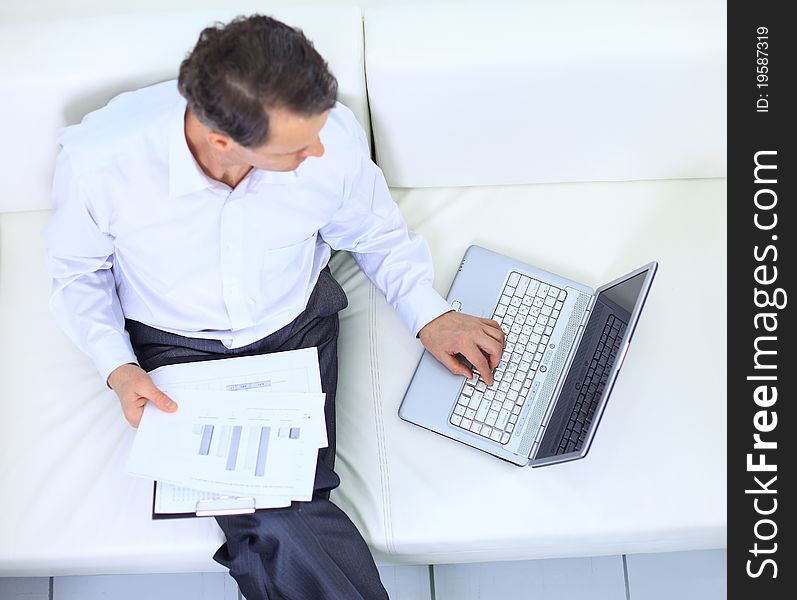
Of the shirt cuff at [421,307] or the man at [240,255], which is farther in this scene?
the shirt cuff at [421,307]

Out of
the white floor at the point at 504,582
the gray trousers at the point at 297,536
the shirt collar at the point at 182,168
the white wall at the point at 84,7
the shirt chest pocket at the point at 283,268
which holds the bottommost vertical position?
the white floor at the point at 504,582

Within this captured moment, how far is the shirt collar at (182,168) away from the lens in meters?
1.19

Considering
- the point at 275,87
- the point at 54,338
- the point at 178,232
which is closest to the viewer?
the point at 275,87

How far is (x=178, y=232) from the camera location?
1307 mm

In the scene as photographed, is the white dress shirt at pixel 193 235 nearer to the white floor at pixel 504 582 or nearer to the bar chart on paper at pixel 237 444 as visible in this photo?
the bar chart on paper at pixel 237 444

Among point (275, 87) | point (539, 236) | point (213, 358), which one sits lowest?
point (213, 358)

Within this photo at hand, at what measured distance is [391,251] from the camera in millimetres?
1498

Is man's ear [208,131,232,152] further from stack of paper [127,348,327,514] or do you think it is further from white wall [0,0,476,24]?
white wall [0,0,476,24]

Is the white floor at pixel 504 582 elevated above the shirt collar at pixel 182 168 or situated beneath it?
situated beneath

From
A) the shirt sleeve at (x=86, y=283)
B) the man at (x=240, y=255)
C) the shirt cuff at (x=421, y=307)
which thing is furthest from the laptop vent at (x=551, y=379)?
the shirt sleeve at (x=86, y=283)
